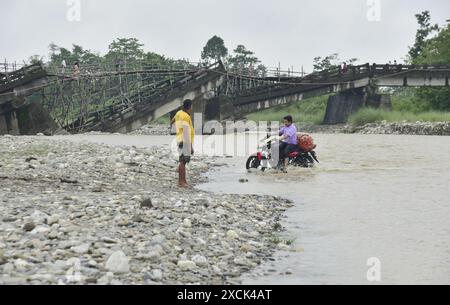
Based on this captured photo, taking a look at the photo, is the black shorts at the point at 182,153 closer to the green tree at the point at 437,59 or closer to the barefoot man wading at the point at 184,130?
the barefoot man wading at the point at 184,130

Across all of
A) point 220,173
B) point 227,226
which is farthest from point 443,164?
point 227,226

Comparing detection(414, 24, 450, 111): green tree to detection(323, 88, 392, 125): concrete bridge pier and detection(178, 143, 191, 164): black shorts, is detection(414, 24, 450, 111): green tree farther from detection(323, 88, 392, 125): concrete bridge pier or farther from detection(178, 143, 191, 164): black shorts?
detection(178, 143, 191, 164): black shorts

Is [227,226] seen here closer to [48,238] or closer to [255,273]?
[255,273]

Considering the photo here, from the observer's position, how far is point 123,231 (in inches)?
342

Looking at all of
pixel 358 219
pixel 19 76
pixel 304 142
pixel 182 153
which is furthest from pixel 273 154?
pixel 19 76

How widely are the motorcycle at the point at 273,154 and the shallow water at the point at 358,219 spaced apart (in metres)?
0.36

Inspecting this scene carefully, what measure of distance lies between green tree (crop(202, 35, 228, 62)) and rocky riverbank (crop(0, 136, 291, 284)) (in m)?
96.7

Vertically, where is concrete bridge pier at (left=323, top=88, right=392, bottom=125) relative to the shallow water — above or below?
above

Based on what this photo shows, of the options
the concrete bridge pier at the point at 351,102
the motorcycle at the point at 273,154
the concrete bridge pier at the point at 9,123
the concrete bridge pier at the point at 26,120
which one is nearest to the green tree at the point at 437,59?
the concrete bridge pier at the point at 351,102

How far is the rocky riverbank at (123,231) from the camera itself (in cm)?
715

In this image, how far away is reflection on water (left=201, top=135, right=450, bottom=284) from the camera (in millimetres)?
8336

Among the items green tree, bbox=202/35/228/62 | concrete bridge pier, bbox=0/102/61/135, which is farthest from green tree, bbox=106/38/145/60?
concrete bridge pier, bbox=0/102/61/135

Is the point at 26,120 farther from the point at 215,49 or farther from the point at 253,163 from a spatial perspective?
the point at 215,49

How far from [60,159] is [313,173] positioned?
291 inches
